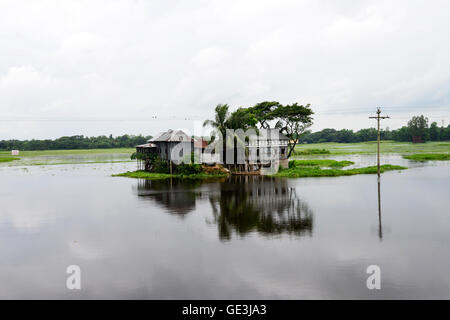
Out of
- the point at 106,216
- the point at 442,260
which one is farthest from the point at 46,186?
the point at 442,260

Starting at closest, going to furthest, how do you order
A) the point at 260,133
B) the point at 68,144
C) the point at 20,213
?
the point at 20,213, the point at 260,133, the point at 68,144

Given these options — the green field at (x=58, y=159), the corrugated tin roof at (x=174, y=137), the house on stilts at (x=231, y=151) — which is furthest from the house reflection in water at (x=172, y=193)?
the green field at (x=58, y=159)

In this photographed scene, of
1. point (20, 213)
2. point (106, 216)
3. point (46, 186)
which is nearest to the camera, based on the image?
point (106, 216)

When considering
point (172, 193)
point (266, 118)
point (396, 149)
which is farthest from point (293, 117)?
point (396, 149)

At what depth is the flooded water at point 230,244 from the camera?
31.1ft

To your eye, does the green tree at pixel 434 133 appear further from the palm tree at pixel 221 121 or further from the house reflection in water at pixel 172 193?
the house reflection in water at pixel 172 193

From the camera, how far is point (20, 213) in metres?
19.8

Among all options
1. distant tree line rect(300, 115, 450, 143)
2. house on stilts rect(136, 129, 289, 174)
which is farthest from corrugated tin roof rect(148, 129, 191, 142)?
distant tree line rect(300, 115, 450, 143)

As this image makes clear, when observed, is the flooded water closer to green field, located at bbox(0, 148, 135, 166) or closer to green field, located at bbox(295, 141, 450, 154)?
green field, located at bbox(0, 148, 135, 166)

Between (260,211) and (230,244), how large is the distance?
5860 mm

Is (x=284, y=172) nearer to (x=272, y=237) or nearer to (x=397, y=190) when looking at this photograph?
(x=397, y=190)

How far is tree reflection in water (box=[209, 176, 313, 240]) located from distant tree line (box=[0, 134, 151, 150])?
91678 millimetres

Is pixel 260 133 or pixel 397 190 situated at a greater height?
pixel 260 133

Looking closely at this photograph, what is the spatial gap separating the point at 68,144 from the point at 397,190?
103884mm
